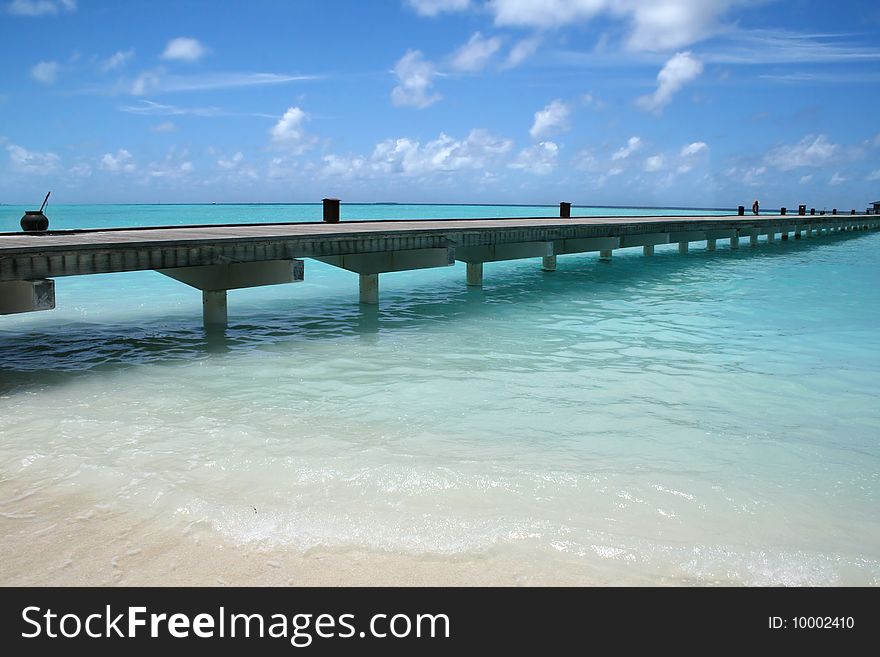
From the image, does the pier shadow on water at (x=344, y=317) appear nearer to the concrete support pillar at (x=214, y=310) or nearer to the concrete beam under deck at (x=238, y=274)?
the concrete support pillar at (x=214, y=310)

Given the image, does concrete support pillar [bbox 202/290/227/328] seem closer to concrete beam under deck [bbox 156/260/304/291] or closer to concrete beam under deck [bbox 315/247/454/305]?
concrete beam under deck [bbox 156/260/304/291]

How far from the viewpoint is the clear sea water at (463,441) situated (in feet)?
14.4

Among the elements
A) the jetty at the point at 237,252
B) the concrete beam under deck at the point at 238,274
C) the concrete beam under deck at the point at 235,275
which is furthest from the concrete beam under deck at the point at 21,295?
the concrete beam under deck at the point at 235,275

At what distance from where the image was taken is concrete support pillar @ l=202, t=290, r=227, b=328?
12.3 m

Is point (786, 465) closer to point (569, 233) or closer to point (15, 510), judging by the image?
point (15, 510)

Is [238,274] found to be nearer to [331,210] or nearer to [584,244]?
[331,210]

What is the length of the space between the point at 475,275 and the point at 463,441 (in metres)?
13.2

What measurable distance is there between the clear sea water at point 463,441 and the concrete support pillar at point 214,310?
524mm

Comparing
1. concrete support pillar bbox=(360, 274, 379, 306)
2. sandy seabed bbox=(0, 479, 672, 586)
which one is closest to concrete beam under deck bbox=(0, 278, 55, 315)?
sandy seabed bbox=(0, 479, 672, 586)

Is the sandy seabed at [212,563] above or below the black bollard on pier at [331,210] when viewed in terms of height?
below

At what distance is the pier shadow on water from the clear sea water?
→ 10cm
